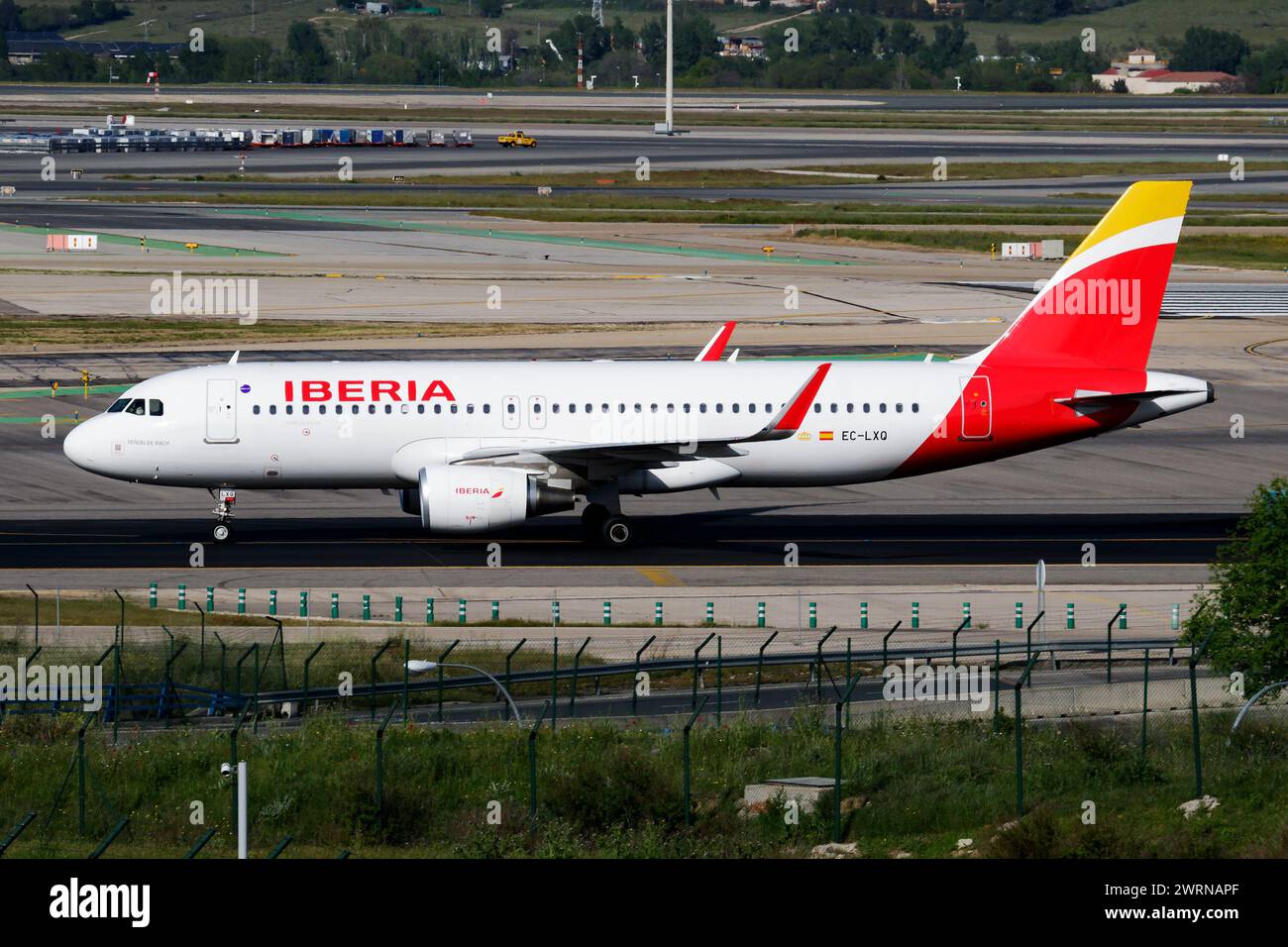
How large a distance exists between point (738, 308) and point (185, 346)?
29.6 meters

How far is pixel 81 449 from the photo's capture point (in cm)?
5141

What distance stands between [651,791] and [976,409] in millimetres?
25048

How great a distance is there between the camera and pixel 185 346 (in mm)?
85438

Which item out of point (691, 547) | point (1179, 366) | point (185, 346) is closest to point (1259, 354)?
point (1179, 366)

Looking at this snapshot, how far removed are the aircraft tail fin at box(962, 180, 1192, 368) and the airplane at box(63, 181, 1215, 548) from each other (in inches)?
1.8

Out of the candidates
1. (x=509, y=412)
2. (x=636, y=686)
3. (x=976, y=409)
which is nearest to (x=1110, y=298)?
(x=976, y=409)

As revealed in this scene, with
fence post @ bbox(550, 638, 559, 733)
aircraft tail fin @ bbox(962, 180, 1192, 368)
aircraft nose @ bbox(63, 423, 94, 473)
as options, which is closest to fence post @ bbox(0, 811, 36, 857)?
fence post @ bbox(550, 638, 559, 733)

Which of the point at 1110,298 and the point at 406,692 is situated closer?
the point at 406,692

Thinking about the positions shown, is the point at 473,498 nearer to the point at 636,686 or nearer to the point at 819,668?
the point at 636,686

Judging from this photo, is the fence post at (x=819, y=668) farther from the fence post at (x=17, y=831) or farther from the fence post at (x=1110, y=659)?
the fence post at (x=17, y=831)

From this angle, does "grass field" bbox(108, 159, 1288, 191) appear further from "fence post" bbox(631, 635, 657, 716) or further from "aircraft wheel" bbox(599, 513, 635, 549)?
"fence post" bbox(631, 635, 657, 716)

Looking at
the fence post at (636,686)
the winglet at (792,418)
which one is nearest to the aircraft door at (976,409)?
the winglet at (792,418)
